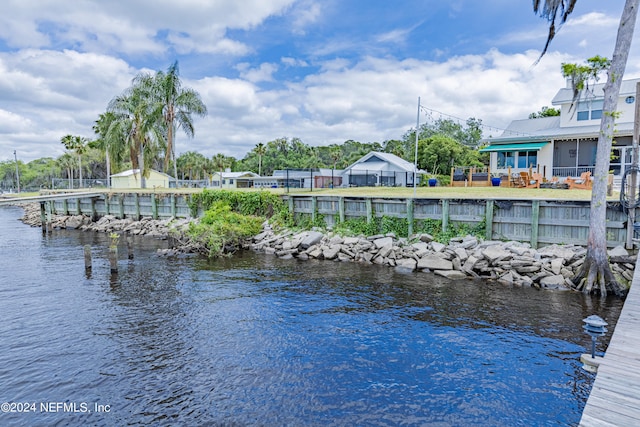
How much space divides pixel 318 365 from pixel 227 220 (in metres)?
14.3

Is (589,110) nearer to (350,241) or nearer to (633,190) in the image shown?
(633,190)

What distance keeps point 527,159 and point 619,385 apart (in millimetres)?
26862

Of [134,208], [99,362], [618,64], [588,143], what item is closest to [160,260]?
[99,362]

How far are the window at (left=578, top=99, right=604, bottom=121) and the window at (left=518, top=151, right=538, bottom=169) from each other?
421 cm

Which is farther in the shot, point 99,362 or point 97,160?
point 97,160

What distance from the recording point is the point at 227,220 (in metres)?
21.1

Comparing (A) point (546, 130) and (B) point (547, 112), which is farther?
(B) point (547, 112)

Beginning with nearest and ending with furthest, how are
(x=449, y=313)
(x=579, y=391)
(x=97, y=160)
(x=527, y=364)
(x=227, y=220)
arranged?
(x=579, y=391)
(x=527, y=364)
(x=449, y=313)
(x=227, y=220)
(x=97, y=160)

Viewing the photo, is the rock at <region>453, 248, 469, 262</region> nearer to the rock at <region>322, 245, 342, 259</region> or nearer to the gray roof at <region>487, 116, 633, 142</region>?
the rock at <region>322, 245, 342, 259</region>

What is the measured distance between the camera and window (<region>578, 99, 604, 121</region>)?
27875 mm

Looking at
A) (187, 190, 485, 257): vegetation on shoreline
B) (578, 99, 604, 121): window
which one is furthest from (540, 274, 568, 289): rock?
(578, 99, 604, 121): window

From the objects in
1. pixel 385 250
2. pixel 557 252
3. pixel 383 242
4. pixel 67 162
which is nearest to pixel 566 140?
pixel 557 252

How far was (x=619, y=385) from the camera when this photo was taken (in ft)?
16.8

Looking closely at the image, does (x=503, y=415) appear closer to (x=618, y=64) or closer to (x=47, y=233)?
(x=618, y=64)
